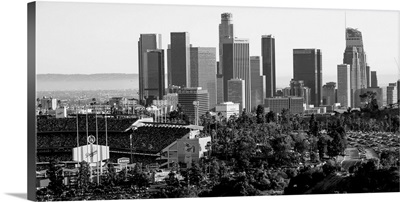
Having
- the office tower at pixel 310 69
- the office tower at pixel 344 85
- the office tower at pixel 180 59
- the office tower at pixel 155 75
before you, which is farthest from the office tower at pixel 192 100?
the office tower at pixel 344 85

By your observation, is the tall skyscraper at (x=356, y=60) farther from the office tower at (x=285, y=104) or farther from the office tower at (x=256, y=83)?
the office tower at (x=256, y=83)

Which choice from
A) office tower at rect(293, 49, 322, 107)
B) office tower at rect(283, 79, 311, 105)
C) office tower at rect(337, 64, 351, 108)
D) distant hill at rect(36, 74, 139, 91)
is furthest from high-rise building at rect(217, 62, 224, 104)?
office tower at rect(337, 64, 351, 108)

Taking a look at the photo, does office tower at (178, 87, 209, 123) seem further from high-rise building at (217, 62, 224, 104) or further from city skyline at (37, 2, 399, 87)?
city skyline at (37, 2, 399, 87)

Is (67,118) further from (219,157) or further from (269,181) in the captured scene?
(269,181)

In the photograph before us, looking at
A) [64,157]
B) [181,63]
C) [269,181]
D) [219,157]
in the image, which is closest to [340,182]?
[269,181]

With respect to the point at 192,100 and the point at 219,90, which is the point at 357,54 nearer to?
the point at 219,90
